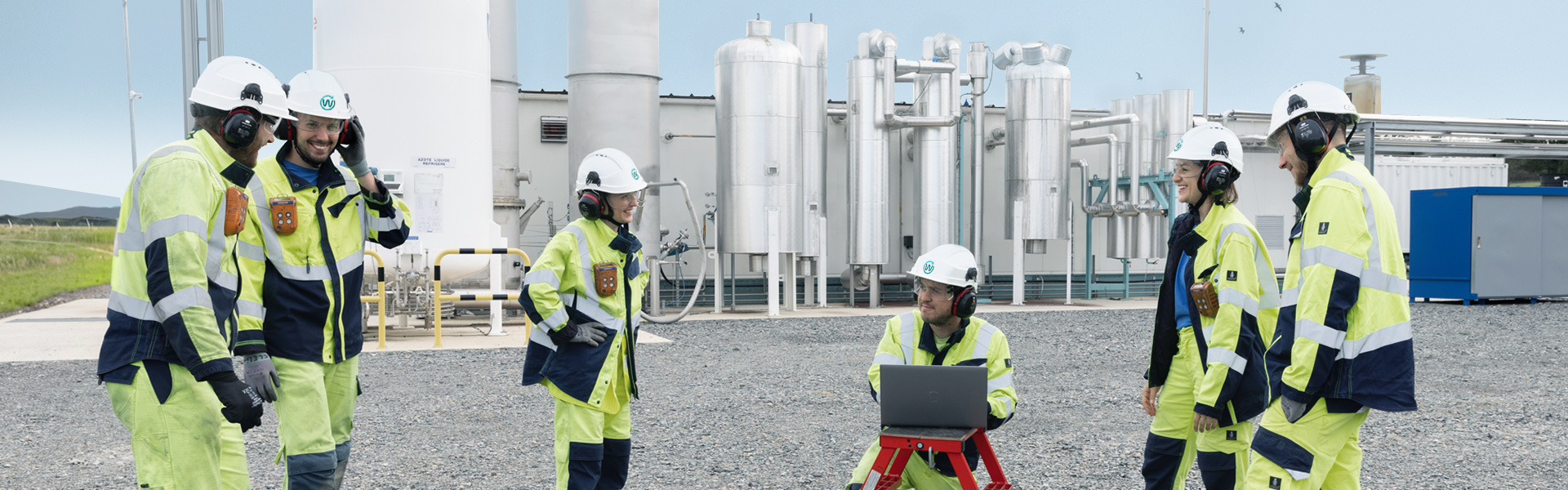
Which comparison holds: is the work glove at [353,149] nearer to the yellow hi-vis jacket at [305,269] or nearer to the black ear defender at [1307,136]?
the yellow hi-vis jacket at [305,269]

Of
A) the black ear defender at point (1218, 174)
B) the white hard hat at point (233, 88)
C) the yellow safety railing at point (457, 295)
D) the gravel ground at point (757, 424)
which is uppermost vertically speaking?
the white hard hat at point (233, 88)

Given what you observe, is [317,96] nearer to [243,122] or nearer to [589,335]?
[243,122]

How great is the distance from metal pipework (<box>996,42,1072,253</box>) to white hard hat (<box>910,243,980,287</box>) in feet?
42.2

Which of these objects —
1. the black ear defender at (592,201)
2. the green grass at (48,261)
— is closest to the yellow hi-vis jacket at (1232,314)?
the black ear defender at (592,201)

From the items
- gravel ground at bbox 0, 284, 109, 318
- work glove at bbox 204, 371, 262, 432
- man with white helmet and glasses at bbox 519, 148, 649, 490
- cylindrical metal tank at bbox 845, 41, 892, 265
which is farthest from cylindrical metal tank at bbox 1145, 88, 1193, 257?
gravel ground at bbox 0, 284, 109, 318

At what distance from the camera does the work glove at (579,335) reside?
3.95 m

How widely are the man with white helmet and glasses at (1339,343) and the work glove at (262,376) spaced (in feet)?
9.42

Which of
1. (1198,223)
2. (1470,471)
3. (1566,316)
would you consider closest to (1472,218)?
(1566,316)

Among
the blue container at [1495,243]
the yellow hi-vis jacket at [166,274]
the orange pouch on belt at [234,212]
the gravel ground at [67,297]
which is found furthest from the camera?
the blue container at [1495,243]

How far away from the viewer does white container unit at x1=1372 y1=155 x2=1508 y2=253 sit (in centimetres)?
1997

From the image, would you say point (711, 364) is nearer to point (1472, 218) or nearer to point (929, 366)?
point (929, 366)

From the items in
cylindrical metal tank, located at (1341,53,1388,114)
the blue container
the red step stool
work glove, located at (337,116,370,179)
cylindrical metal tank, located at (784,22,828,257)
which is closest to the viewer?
the red step stool

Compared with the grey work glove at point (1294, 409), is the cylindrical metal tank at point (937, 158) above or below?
above

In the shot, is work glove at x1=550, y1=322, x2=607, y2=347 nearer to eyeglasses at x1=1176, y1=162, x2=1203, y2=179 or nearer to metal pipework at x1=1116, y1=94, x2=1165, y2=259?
eyeglasses at x1=1176, y1=162, x2=1203, y2=179
